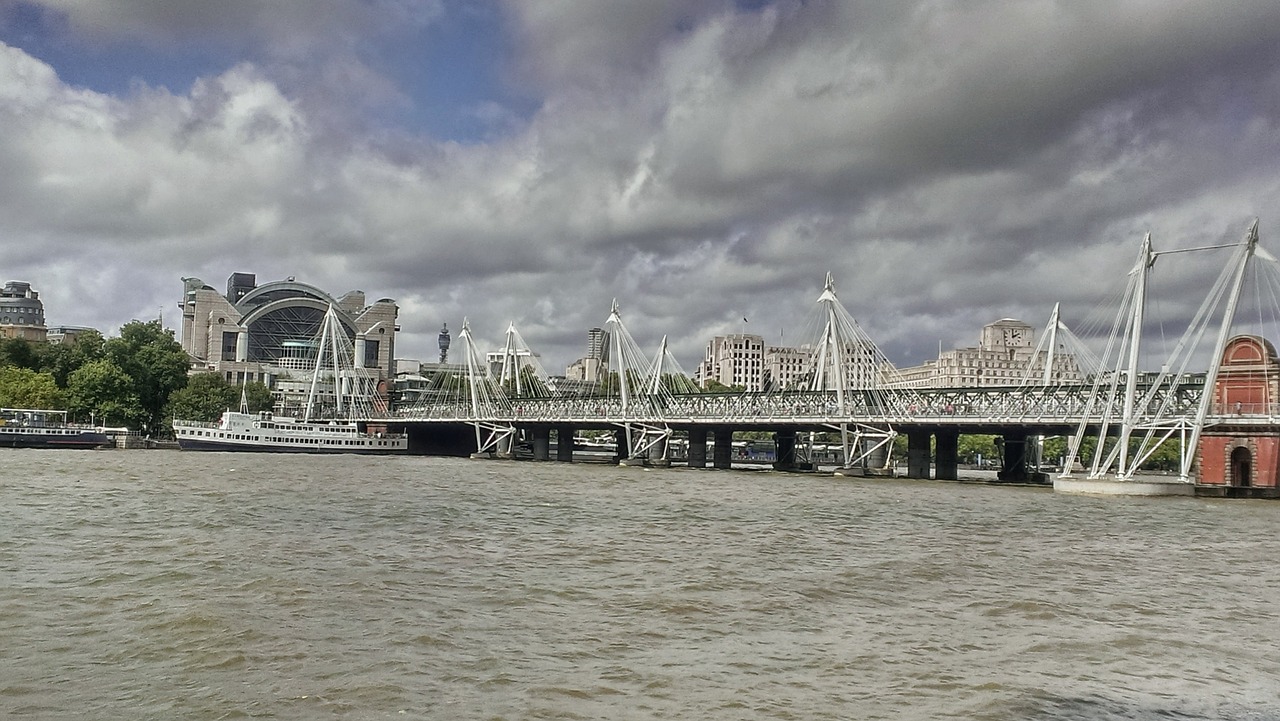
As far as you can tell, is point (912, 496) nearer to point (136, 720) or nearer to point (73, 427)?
point (136, 720)

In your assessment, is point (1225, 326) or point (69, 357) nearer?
point (1225, 326)

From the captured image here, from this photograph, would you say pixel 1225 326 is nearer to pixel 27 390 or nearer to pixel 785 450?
pixel 785 450

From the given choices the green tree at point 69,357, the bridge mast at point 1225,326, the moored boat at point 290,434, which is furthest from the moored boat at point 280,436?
the bridge mast at point 1225,326

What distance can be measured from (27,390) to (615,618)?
435 ft

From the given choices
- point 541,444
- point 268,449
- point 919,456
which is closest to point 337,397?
point 268,449

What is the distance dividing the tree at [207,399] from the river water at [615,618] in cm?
11128

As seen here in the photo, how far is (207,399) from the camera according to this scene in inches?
5999

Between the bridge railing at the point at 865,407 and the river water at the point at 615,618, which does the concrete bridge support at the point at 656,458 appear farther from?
the river water at the point at 615,618

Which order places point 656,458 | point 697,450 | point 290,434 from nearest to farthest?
point 697,450, point 656,458, point 290,434

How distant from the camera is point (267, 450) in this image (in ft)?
461

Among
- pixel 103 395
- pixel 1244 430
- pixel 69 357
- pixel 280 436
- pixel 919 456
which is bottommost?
pixel 919 456

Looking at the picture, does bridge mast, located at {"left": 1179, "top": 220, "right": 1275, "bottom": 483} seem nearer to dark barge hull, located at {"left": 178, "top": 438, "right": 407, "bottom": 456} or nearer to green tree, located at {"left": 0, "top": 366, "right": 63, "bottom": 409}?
dark barge hull, located at {"left": 178, "top": 438, "right": 407, "bottom": 456}

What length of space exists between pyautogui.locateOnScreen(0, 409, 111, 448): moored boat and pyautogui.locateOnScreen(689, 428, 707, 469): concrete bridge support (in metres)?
66.2

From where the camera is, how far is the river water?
14781 millimetres
